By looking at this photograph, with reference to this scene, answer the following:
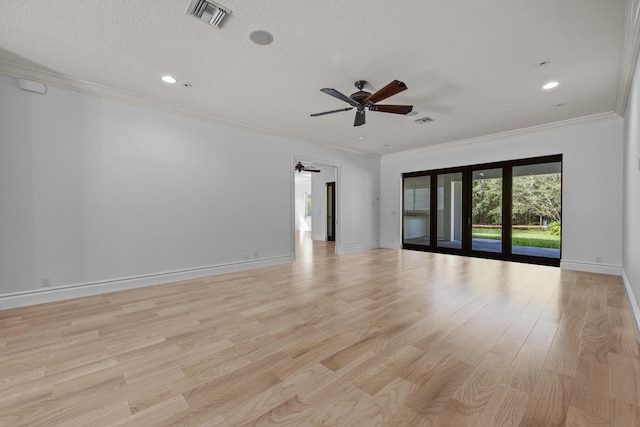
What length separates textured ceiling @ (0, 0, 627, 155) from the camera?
232 centimetres

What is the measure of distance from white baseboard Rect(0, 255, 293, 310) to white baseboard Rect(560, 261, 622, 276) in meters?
6.09

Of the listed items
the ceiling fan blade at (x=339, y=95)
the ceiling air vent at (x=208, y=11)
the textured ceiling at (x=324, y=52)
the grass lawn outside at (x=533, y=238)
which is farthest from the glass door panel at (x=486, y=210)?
the ceiling air vent at (x=208, y=11)

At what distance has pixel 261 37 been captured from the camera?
265 centimetres

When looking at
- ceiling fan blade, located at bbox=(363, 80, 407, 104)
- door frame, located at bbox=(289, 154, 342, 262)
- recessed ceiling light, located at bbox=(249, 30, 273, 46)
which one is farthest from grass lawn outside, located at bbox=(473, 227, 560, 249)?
recessed ceiling light, located at bbox=(249, 30, 273, 46)

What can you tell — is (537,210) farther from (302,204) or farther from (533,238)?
(302,204)

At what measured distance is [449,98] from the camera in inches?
161

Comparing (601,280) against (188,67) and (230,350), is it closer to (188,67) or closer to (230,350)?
(230,350)

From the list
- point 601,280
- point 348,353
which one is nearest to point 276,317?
point 348,353

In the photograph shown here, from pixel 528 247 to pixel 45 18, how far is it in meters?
8.53

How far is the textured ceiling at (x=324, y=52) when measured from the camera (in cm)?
232

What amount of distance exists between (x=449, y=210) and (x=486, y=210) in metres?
0.95

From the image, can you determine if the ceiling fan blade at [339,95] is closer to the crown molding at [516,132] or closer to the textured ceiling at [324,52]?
the textured ceiling at [324,52]

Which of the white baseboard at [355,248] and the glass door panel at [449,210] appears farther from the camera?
the white baseboard at [355,248]

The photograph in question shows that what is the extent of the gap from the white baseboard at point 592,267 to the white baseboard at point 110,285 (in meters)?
6.09
